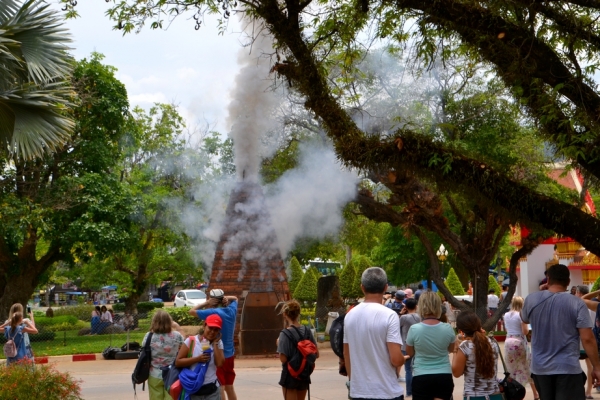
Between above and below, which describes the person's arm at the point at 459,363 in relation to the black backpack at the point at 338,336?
below

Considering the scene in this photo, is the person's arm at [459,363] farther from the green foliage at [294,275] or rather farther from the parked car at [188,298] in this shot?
the green foliage at [294,275]

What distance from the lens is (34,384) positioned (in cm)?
795

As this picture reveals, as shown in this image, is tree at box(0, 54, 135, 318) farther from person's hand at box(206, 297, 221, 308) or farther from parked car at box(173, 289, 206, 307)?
person's hand at box(206, 297, 221, 308)

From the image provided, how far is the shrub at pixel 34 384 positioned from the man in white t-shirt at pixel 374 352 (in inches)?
157

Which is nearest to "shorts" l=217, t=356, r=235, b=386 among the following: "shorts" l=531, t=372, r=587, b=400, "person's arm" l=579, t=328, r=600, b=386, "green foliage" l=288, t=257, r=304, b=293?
"shorts" l=531, t=372, r=587, b=400

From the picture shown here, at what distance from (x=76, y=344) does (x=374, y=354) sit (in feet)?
63.1

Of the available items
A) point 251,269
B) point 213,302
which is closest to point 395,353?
point 213,302

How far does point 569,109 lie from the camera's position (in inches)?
300

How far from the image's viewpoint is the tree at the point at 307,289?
3400 centimetres

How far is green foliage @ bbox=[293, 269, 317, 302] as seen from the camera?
34000 millimetres

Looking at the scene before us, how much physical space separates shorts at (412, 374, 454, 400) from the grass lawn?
604 inches

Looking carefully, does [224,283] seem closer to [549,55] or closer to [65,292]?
[549,55]

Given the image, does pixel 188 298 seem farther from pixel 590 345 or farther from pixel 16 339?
pixel 590 345

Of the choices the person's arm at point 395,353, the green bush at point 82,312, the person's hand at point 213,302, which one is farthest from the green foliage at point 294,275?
the person's arm at point 395,353
